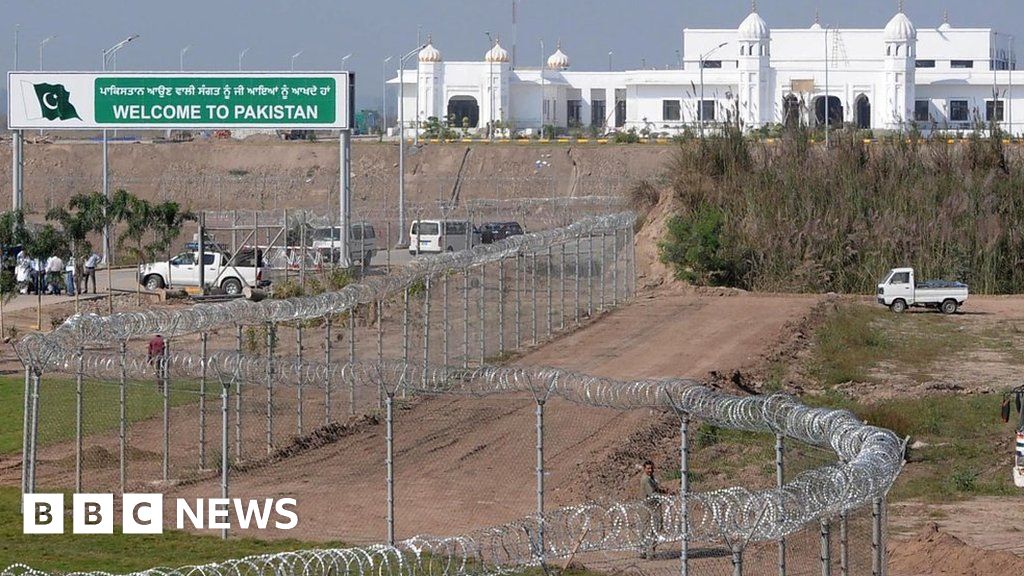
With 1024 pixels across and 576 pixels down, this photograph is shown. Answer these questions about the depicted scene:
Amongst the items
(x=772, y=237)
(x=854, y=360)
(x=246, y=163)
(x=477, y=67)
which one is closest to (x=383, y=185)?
(x=246, y=163)

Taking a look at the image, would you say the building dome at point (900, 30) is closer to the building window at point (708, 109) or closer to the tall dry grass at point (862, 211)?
the building window at point (708, 109)

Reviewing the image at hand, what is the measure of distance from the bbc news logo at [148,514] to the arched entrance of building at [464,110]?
84304 millimetres

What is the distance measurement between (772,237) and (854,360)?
15.6m

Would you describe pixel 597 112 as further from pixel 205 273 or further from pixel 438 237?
pixel 205 273

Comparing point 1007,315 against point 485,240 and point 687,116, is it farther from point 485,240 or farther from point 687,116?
point 687,116

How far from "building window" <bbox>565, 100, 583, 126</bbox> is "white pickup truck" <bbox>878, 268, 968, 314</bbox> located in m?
63.4

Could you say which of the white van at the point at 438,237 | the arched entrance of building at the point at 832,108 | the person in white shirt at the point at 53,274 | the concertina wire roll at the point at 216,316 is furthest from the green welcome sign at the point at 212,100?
the arched entrance of building at the point at 832,108

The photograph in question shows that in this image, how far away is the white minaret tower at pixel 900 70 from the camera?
92812 millimetres

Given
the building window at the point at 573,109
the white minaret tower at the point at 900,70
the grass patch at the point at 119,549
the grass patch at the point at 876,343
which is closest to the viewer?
the grass patch at the point at 119,549

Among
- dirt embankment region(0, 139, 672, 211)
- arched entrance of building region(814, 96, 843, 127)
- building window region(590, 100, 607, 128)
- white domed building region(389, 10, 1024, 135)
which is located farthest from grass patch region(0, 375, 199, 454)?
building window region(590, 100, 607, 128)

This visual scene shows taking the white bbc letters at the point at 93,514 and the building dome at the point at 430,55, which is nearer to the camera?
the white bbc letters at the point at 93,514

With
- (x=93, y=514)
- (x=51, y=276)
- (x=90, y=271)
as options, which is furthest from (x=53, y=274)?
(x=93, y=514)

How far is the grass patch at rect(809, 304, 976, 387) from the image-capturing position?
31547 mm

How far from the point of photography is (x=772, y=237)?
48.0 metres
